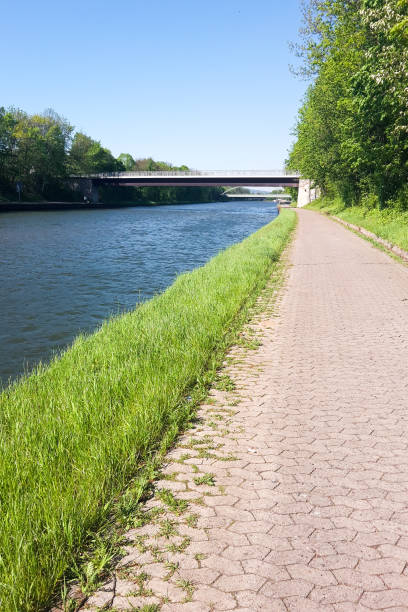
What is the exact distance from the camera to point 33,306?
12.8 m

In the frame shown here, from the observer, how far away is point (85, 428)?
4.41 metres

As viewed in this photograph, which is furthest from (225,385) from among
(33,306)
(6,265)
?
(6,265)

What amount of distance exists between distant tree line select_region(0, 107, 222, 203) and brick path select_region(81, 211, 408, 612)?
2873 inches

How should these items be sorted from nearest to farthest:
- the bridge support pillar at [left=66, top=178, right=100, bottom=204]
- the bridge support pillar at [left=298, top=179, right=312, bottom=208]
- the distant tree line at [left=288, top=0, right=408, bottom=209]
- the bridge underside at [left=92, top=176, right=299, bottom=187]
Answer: the distant tree line at [left=288, top=0, right=408, bottom=209] → the bridge support pillar at [left=298, top=179, right=312, bottom=208] → the bridge underside at [left=92, top=176, right=299, bottom=187] → the bridge support pillar at [left=66, top=178, right=100, bottom=204]

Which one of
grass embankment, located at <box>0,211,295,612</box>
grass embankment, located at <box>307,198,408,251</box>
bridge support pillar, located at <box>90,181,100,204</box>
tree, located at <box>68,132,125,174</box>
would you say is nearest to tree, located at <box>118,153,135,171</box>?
tree, located at <box>68,132,125,174</box>

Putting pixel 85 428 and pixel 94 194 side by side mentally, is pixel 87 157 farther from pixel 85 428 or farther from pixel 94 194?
pixel 85 428

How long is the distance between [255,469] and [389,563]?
127cm

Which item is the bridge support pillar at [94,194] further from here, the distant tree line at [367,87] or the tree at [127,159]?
the distant tree line at [367,87]

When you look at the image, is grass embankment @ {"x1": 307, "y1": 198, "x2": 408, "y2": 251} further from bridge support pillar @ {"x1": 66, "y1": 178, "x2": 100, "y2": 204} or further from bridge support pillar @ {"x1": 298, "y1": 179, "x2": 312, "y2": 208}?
bridge support pillar @ {"x1": 66, "y1": 178, "x2": 100, "y2": 204}

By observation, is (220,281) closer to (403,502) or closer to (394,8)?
→ (403,502)

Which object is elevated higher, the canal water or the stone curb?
the stone curb

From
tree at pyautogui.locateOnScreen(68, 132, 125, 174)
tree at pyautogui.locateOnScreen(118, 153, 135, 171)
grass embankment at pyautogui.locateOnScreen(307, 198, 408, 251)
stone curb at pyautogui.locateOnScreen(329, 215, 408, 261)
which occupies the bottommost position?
stone curb at pyautogui.locateOnScreen(329, 215, 408, 261)

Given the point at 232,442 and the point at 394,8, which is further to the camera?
the point at 394,8

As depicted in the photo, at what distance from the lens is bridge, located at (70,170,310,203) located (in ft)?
259
